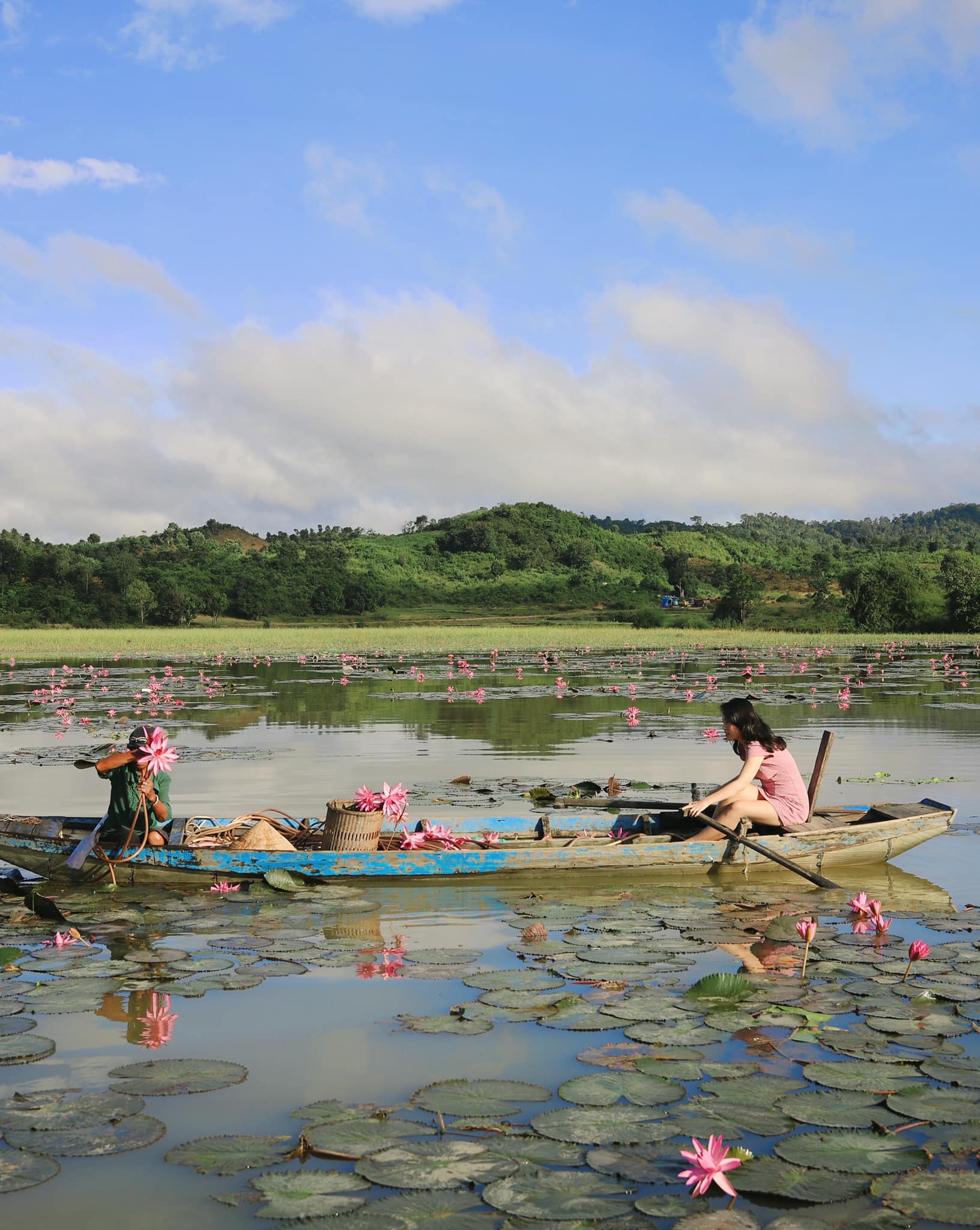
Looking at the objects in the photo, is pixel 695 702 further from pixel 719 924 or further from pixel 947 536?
pixel 947 536

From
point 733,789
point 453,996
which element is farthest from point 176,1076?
point 733,789

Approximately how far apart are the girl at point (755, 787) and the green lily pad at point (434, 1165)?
209 inches

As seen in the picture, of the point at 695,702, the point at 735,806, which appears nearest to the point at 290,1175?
the point at 735,806

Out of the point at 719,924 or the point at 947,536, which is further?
the point at 947,536

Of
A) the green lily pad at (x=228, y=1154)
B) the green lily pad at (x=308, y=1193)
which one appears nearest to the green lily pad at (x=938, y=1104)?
the green lily pad at (x=308, y=1193)

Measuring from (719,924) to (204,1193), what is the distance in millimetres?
4675

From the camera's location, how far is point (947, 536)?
520 ft

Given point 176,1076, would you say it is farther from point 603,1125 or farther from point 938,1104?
point 938,1104

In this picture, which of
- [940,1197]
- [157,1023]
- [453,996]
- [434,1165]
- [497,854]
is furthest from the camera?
[497,854]

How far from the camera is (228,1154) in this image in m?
4.46

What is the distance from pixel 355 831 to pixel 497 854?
115 centimetres

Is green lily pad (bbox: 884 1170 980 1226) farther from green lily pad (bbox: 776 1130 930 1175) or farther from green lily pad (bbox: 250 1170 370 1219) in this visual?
green lily pad (bbox: 250 1170 370 1219)

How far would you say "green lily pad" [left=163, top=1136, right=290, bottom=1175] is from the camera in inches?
172

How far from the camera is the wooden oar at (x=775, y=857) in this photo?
9.02 metres
